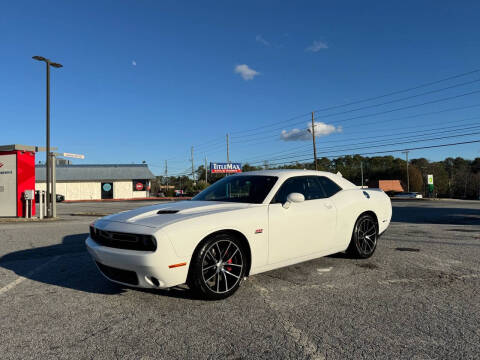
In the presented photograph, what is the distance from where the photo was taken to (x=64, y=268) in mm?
5102

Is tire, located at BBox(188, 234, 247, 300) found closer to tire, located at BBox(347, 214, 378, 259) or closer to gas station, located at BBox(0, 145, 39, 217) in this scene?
tire, located at BBox(347, 214, 378, 259)

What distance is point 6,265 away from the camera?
17.8 ft

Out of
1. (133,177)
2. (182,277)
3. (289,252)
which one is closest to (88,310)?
(182,277)

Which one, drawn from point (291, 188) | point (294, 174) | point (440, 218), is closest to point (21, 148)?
point (294, 174)

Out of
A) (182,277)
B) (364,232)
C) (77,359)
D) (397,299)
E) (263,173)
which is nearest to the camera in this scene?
(77,359)

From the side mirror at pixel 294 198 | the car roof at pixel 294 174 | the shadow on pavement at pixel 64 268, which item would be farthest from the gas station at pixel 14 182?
the side mirror at pixel 294 198

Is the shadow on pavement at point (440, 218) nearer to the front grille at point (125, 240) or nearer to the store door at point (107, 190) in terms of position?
the front grille at point (125, 240)

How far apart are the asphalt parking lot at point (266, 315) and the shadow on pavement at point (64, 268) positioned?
3 cm

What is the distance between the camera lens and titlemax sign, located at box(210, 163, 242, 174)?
52.8 meters

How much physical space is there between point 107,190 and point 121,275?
5219 cm

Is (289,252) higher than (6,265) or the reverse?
higher

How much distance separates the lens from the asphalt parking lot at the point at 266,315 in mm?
2514

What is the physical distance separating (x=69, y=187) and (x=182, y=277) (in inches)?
2132

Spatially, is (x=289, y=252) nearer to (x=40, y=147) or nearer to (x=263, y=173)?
(x=263, y=173)
